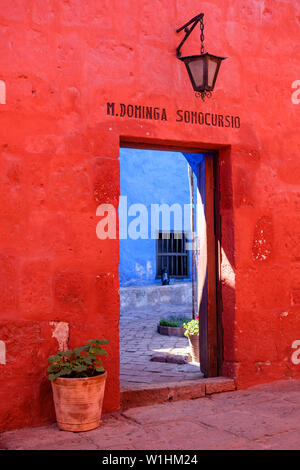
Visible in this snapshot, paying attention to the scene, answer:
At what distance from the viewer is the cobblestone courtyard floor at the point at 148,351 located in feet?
16.3

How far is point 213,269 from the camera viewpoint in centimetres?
476

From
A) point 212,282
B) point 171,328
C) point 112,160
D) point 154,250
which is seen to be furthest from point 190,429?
point 154,250

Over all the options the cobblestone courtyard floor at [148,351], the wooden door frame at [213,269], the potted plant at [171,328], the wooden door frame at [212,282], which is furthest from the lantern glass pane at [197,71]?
the potted plant at [171,328]

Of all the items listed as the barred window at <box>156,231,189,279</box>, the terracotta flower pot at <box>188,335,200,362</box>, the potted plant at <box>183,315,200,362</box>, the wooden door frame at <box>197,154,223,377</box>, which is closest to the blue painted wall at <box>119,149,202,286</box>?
the barred window at <box>156,231,189,279</box>

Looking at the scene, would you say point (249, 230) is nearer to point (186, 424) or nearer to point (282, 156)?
point (282, 156)

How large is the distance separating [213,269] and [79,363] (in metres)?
1.77

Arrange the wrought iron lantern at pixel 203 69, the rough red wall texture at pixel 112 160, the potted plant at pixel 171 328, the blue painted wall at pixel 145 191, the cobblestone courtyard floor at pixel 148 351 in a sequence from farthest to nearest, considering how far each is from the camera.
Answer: the blue painted wall at pixel 145 191
the potted plant at pixel 171 328
the cobblestone courtyard floor at pixel 148 351
the wrought iron lantern at pixel 203 69
the rough red wall texture at pixel 112 160

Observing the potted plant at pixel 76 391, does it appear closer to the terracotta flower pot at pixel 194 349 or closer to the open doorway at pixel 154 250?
the terracotta flower pot at pixel 194 349

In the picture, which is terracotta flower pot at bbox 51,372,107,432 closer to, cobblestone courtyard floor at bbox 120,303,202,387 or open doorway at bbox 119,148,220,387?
cobblestone courtyard floor at bbox 120,303,202,387

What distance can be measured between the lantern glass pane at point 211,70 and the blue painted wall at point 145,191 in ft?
27.8

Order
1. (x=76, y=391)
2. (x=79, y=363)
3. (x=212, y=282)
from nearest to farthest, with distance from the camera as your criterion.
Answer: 1. (x=76, y=391)
2. (x=79, y=363)
3. (x=212, y=282)

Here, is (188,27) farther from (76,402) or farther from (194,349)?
(194,349)

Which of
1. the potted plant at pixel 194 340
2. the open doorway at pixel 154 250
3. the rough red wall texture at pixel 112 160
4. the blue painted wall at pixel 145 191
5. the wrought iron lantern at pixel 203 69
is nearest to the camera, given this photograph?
the rough red wall texture at pixel 112 160

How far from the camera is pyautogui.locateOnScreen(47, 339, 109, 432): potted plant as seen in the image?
337 centimetres
